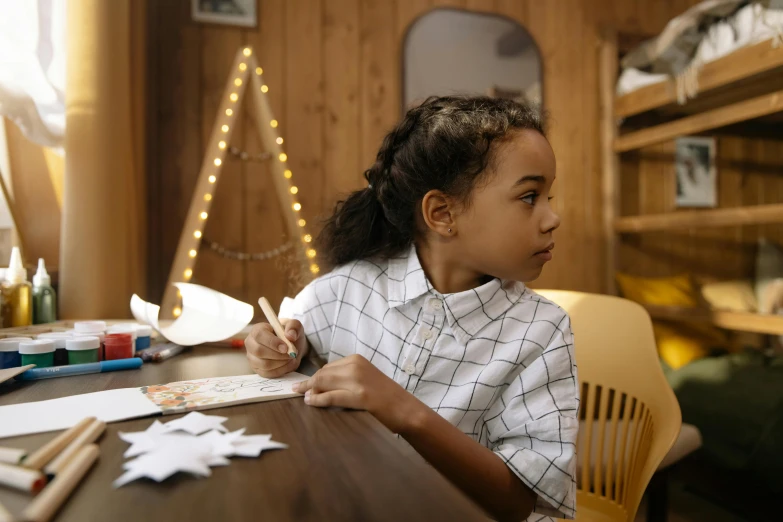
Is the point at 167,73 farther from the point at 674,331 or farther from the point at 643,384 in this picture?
the point at 674,331

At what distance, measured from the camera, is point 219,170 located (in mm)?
1604

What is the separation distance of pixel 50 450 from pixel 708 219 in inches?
80.7

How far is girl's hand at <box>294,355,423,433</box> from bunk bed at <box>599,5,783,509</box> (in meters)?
1.41

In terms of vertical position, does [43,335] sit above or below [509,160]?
below

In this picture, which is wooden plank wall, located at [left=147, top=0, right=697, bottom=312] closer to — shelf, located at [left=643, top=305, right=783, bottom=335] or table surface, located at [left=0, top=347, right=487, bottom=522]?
shelf, located at [left=643, top=305, right=783, bottom=335]

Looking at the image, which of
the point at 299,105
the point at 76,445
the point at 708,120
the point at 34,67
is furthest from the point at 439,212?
the point at 708,120

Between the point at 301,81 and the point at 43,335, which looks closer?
the point at 43,335

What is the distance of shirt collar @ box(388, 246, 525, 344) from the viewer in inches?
30.4

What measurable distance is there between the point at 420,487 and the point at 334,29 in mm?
2019

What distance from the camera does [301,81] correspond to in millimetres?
2055

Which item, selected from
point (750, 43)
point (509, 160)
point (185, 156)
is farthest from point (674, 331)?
point (185, 156)

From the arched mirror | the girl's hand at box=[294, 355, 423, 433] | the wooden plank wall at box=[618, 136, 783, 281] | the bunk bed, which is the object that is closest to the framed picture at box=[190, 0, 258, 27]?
the arched mirror

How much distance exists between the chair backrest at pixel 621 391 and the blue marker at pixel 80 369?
0.72 metres

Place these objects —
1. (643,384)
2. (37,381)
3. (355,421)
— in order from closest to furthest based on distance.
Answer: (355,421)
(37,381)
(643,384)
